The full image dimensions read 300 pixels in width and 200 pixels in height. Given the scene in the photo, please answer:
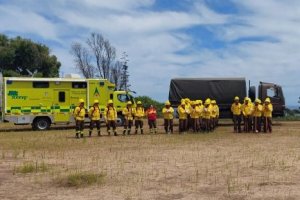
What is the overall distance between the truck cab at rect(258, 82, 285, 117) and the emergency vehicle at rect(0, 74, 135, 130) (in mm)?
9304

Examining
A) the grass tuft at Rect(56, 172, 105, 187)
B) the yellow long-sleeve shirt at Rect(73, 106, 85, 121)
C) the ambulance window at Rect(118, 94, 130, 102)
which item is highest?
the ambulance window at Rect(118, 94, 130, 102)

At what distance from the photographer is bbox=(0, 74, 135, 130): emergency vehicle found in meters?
28.1

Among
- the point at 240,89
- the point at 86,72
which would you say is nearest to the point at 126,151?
the point at 240,89

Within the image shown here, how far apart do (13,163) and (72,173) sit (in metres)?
2.91

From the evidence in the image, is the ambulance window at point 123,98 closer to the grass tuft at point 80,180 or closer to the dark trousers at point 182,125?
the dark trousers at point 182,125

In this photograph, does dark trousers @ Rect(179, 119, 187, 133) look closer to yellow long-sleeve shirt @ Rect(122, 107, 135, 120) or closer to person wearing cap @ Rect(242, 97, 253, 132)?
yellow long-sleeve shirt @ Rect(122, 107, 135, 120)

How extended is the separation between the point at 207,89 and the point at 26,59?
3478cm

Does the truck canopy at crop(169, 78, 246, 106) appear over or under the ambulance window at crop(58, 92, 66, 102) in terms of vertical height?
over

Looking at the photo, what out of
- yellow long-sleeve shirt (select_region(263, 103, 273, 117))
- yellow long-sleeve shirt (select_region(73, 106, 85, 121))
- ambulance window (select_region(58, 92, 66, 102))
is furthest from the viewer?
ambulance window (select_region(58, 92, 66, 102))

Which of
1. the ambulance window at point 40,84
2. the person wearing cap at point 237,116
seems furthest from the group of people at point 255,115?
the ambulance window at point 40,84

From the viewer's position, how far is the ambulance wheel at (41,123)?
28764 mm

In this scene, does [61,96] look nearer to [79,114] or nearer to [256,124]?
[79,114]

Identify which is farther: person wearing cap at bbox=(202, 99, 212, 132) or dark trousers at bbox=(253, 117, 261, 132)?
person wearing cap at bbox=(202, 99, 212, 132)

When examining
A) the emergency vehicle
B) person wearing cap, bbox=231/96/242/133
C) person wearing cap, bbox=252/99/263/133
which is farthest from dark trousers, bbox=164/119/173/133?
the emergency vehicle
